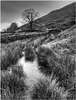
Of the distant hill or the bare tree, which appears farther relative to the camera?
the bare tree

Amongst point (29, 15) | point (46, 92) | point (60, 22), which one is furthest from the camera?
point (60, 22)

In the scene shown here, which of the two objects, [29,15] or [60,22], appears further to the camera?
[60,22]

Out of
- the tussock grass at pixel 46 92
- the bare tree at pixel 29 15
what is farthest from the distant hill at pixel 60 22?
the tussock grass at pixel 46 92

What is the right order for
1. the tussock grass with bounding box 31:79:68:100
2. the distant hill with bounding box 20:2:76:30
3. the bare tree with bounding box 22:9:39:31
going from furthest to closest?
the bare tree with bounding box 22:9:39:31 < the distant hill with bounding box 20:2:76:30 < the tussock grass with bounding box 31:79:68:100

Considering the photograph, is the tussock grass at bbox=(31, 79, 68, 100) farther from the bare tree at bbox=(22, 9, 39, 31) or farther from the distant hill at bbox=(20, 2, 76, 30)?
the bare tree at bbox=(22, 9, 39, 31)

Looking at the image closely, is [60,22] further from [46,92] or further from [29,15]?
[46,92]

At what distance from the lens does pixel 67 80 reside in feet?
6.40

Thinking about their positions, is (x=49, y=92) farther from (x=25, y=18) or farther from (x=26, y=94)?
(x=25, y=18)

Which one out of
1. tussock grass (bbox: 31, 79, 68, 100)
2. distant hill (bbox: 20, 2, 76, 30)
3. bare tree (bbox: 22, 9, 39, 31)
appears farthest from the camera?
bare tree (bbox: 22, 9, 39, 31)

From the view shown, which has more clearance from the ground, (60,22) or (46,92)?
(60,22)

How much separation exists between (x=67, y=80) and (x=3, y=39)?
38.5ft

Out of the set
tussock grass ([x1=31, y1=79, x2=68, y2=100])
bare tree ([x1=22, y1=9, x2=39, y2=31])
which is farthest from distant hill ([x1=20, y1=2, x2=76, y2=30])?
tussock grass ([x1=31, y1=79, x2=68, y2=100])

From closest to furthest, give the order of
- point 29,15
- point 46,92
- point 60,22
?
point 46,92
point 29,15
point 60,22

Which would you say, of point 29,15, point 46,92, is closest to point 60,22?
point 29,15
